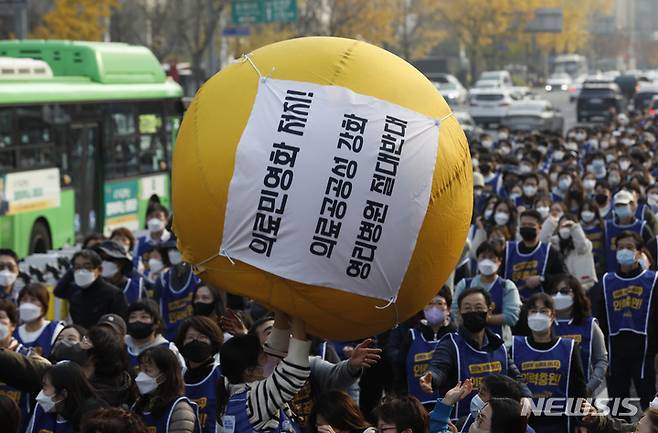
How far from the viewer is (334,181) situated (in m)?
5.20

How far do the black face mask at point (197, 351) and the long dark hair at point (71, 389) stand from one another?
0.81 m

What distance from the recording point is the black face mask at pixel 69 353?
7285 mm

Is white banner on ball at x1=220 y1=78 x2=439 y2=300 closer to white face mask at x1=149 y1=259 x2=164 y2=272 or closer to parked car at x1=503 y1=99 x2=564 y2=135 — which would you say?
white face mask at x1=149 y1=259 x2=164 y2=272

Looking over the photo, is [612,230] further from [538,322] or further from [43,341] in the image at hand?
[43,341]

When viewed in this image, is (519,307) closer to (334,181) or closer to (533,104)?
(334,181)

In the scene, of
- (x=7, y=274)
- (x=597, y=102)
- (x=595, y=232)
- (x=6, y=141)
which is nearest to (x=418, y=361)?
(x=7, y=274)

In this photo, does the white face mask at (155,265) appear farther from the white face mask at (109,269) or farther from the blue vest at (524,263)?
the blue vest at (524,263)

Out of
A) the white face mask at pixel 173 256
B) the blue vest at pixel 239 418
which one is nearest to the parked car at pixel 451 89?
the white face mask at pixel 173 256

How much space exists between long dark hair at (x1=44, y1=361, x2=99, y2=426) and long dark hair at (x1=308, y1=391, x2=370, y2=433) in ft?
3.46

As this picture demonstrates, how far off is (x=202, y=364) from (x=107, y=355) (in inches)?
18.9

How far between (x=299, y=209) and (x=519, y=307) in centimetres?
483

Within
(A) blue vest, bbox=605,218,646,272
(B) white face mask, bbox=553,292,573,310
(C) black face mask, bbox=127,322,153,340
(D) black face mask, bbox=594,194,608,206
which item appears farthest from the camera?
(D) black face mask, bbox=594,194,608,206

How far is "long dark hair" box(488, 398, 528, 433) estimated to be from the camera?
5.66 meters

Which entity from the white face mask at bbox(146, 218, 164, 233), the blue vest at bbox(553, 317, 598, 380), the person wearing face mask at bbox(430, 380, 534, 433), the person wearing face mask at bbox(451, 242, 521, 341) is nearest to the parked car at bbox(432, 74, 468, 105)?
the white face mask at bbox(146, 218, 164, 233)
